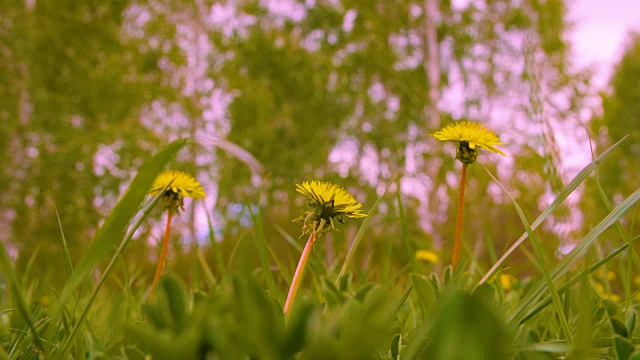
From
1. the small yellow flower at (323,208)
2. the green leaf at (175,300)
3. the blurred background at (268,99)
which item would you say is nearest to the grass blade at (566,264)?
the small yellow flower at (323,208)

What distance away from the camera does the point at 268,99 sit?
27.7 ft

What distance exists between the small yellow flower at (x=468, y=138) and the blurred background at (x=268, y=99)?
578cm

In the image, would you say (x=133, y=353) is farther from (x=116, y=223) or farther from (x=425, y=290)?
(x=425, y=290)

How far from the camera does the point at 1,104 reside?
270 inches

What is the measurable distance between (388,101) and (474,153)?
28.2 ft

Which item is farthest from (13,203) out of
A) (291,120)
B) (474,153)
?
(474,153)

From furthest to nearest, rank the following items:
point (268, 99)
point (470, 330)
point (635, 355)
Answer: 1. point (268, 99)
2. point (635, 355)
3. point (470, 330)

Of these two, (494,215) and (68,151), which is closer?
(68,151)

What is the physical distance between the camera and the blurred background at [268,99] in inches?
283

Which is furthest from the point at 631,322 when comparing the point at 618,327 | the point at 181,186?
the point at 181,186

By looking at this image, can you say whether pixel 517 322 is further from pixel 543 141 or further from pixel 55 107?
pixel 55 107

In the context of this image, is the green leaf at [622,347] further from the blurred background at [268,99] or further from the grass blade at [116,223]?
the blurred background at [268,99]

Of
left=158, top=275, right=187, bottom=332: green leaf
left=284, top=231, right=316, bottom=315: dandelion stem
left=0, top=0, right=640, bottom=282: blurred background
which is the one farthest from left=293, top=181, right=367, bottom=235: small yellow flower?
left=0, top=0, right=640, bottom=282: blurred background

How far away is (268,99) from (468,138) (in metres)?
7.95
